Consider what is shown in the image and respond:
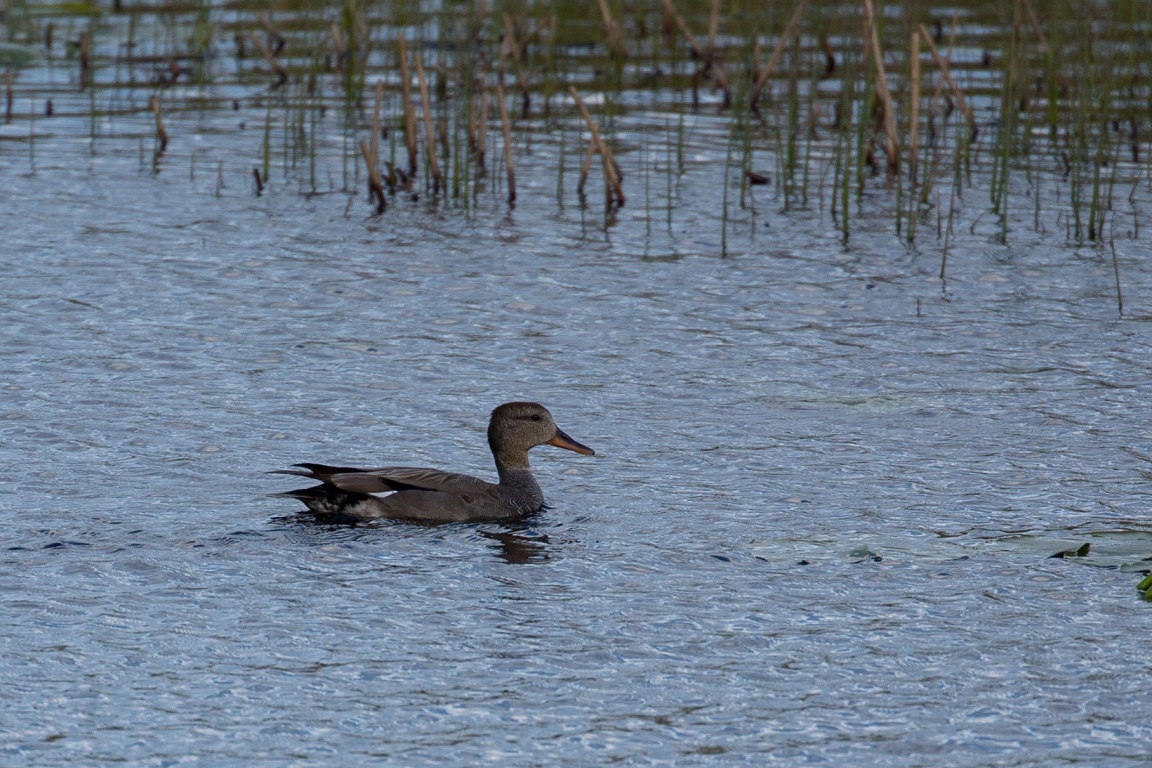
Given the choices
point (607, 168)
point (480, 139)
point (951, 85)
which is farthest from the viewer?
point (951, 85)

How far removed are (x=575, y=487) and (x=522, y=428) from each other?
479 millimetres

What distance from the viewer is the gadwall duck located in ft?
27.1

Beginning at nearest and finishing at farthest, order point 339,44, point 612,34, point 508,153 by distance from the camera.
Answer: point 508,153 < point 339,44 < point 612,34

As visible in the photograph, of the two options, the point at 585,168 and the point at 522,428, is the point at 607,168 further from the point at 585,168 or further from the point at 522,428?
the point at 522,428

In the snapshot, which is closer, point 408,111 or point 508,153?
point 508,153

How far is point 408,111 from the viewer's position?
1554 centimetres

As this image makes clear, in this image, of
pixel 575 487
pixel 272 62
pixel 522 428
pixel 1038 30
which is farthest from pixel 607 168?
pixel 1038 30

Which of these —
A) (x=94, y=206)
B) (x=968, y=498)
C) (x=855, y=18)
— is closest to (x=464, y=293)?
(x=94, y=206)

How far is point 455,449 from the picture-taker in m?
9.69

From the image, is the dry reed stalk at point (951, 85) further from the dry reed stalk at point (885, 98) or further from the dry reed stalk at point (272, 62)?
the dry reed stalk at point (272, 62)

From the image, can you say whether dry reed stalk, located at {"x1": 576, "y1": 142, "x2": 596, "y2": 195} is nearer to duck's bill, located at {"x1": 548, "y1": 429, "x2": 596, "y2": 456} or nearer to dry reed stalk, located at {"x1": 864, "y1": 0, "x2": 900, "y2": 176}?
dry reed stalk, located at {"x1": 864, "y1": 0, "x2": 900, "y2": 176}

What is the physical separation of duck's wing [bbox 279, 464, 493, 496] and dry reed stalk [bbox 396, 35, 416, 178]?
7.54 m

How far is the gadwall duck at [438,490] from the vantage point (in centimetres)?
827

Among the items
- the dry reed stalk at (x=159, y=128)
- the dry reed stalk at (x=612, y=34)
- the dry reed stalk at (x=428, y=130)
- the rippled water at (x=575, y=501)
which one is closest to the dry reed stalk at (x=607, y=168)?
the rippled water at (x=575, y=501)
